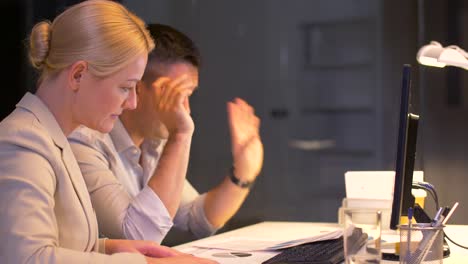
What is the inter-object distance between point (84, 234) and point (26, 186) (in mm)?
242

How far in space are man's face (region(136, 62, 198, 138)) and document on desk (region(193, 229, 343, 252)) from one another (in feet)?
1.87

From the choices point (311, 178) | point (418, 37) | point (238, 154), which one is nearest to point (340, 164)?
point (311, 178)

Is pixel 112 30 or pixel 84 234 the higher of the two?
pixel 112 30

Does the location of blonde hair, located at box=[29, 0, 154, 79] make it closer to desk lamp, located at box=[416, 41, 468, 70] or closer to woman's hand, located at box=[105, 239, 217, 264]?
woman's hand, located at box=[105, 239, 217, 264]

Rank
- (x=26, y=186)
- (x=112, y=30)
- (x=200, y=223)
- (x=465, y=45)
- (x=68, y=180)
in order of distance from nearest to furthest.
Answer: (x=26, y=186) < (x=68, y=180) < (x=112, y=30) < (x=200, y=223) < (x=465, y=45)

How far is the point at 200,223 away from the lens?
2.98 meters

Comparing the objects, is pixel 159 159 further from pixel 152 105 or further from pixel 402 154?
pixel 402 154

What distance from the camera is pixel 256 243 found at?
7.60 ft

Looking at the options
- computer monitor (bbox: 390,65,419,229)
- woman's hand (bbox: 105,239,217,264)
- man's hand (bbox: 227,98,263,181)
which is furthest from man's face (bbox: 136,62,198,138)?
computer monitor (bbox: 390,65,419,229)

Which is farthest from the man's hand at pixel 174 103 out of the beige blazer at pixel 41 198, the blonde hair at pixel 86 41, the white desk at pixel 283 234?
the beige blazer at pixel 41 198

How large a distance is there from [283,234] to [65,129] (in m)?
1.08

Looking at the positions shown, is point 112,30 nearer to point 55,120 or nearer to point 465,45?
point 55,120

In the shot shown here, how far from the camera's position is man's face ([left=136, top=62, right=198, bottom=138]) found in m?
2.81

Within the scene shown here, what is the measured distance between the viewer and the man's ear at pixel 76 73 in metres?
Result: 1.75
